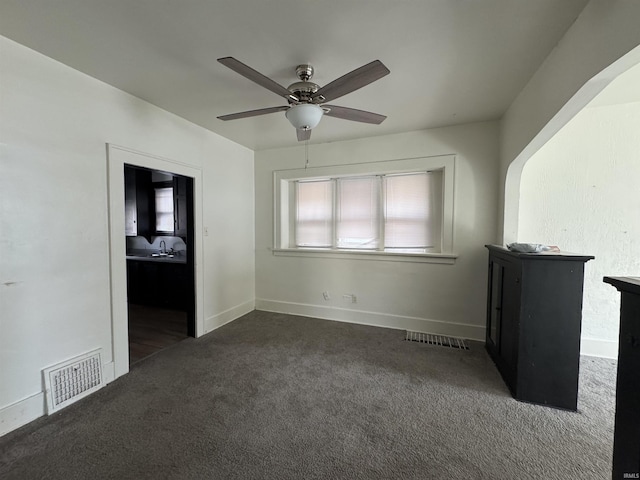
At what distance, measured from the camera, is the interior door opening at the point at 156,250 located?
386cm

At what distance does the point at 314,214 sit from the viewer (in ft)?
13.2

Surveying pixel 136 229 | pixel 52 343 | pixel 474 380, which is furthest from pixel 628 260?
pixel 136 229

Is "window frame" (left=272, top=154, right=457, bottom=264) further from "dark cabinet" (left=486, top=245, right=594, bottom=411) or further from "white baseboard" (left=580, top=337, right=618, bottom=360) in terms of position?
"white baseboard" (left=580, top=337, right=618, bottom=360)

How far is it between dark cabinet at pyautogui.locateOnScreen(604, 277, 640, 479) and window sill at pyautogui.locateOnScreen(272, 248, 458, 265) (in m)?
2.22

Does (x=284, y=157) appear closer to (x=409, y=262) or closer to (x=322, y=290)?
(x=322, y=290)

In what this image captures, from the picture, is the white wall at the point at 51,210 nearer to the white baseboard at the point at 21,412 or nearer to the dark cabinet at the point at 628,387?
the white baseboard at the point at 21,412

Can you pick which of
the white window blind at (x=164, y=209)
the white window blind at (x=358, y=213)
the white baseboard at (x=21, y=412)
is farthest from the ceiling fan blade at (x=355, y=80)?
the white window blind at (x=164, y=209)

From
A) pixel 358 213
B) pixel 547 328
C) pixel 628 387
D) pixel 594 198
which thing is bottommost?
pixel 547 328

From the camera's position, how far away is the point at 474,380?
230 cm

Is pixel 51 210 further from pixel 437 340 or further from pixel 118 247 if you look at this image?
pixel 437 340

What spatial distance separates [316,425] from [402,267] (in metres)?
2.17

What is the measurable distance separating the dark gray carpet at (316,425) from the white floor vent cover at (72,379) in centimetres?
8

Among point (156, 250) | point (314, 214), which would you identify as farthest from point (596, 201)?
point (156, 250)

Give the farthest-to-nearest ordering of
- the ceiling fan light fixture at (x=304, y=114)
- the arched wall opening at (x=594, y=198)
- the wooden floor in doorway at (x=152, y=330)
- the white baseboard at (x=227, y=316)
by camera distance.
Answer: the white baseboard at (x=227, y=316)
the wooden floor in doorway at (x=152, y=330)
the arched wall opening at (x=594, y=198)
the ceiling fan light fixture at (x=304, y=114)
